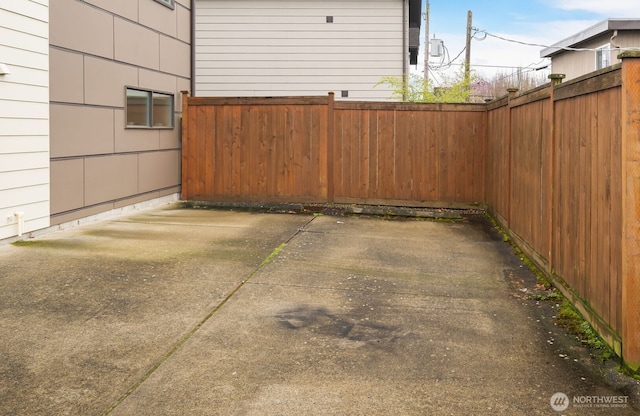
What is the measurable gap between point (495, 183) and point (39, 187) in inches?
269

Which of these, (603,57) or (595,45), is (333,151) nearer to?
(603,57)

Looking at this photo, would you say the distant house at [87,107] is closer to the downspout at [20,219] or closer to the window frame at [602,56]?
the downspout at [20,219]

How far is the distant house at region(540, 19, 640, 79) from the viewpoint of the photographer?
59.3 ft

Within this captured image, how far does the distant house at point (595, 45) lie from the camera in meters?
18.1

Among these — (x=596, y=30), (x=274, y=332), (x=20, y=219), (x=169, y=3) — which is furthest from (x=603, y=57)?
(x=274, y=332)

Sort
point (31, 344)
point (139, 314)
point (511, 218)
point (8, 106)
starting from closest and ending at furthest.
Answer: point (31, 344), point (139, 314), point (8, 106), point (511, 218)

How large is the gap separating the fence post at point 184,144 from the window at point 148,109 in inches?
9.8

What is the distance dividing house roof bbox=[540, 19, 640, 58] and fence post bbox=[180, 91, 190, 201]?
1325 cm

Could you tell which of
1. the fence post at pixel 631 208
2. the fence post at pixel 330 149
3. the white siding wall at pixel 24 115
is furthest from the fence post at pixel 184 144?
the fence post at pixel 631 208

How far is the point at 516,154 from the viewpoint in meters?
7.91

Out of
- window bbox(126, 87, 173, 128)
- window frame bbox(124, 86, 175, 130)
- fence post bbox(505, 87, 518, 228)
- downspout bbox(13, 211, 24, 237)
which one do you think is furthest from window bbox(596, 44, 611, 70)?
downspout bbox(13, 211, 24, 237)

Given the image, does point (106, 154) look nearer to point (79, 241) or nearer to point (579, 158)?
point (79, 241)

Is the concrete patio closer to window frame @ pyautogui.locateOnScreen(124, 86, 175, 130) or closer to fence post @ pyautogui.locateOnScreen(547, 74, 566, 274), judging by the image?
fence post @ pyautogui.locateOnScreen(547, 74, 566, 274)

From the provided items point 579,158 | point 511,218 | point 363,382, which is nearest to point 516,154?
point 511,218
